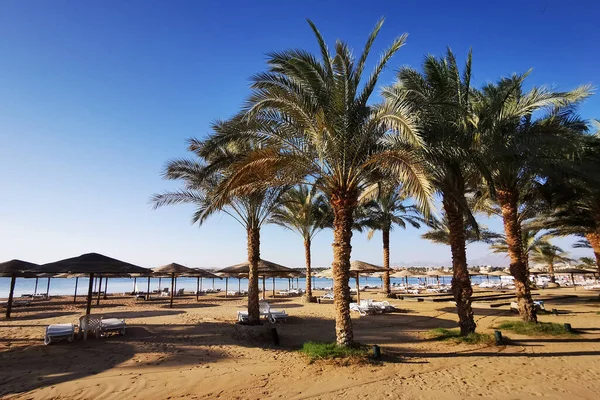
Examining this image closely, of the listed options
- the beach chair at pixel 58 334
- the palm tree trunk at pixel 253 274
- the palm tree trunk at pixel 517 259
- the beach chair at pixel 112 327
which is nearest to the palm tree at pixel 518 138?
the palm tree trunk at pixel 517 259

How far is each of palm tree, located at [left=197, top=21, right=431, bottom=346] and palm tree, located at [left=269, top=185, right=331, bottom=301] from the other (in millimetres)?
14222

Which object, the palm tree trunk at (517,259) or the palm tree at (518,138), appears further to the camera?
the palm tree trunk at (517,259)

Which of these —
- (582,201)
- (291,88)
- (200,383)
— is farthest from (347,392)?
(582,201)

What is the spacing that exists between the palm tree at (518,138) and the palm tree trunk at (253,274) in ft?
29.2

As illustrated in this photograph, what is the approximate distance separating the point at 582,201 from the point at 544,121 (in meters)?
7.32

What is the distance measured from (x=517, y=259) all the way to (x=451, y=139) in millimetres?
5677

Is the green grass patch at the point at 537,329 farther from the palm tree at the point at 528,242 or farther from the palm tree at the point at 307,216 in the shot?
the palm tree at the point at 528,242

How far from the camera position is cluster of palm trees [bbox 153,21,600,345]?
874cm

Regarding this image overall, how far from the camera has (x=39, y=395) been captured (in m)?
6.13

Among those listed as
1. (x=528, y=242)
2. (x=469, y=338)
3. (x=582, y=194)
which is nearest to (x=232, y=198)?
(x=469, y=338)

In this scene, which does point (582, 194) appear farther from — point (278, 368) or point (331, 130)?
point (278, 368)

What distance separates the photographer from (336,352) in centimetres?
828

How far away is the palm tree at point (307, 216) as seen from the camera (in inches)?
952

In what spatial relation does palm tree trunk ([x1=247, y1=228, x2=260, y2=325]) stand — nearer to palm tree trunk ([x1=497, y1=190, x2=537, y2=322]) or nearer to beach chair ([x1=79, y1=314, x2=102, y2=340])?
beach chair ([x1=79, y1=314, x2=102, y2=340])
